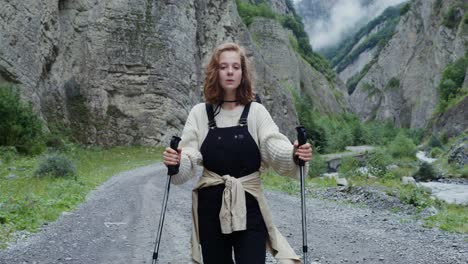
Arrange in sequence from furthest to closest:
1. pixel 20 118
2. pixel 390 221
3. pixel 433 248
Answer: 1. pixel 20 118
2. pixel 390 221
3. pixel 433 248

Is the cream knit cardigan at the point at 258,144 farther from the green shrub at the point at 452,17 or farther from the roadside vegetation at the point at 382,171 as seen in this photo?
the green shrub at the point at 452,17

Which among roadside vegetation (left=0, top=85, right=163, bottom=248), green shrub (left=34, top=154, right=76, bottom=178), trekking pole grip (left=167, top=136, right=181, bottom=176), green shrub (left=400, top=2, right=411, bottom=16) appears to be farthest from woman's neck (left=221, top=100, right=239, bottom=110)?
green shrub (left=400, top=2, right=411, bottom=16)

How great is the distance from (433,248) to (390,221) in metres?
2.74

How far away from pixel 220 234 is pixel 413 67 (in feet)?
374

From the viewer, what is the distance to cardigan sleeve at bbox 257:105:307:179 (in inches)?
130

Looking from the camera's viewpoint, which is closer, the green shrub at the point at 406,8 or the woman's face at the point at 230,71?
the woman's face at the point at 230,71

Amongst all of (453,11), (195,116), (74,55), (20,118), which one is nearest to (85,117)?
(74,55)

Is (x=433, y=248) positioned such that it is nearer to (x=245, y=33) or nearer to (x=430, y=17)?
(x=245, y=33)

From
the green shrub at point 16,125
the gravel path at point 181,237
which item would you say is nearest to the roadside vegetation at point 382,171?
the gravel path at point 181,237

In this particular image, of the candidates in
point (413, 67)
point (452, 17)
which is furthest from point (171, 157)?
point (413, 67)

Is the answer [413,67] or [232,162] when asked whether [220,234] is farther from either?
[413,67]

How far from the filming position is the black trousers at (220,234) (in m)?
3.19

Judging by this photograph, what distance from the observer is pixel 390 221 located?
408 inches

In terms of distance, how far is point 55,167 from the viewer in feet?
51.0
